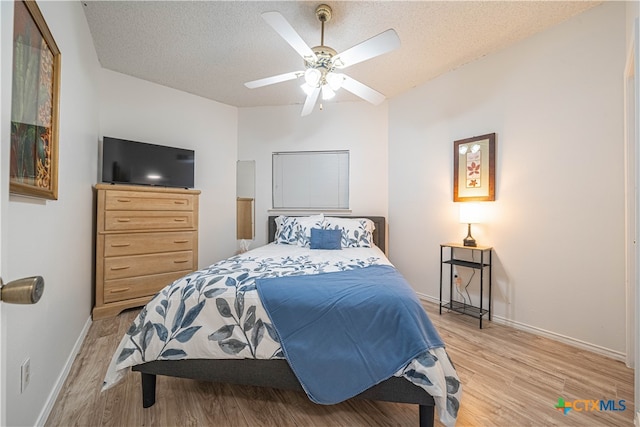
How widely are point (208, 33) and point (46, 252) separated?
2109mm

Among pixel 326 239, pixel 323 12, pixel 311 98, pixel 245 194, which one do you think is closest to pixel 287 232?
pixel 326 239

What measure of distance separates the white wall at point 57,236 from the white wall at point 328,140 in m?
1.87

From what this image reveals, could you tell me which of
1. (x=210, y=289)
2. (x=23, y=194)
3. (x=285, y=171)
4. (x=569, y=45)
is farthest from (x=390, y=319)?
(x=285, y=171)

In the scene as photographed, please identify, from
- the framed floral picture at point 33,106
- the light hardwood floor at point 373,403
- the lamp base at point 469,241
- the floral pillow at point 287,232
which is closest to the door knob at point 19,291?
the framed floral picture at point 33,106

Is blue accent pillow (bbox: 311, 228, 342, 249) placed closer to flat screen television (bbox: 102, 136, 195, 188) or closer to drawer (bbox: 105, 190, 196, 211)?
drawer (bbox: 105, 190, 196, 211)

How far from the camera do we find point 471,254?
2799mm

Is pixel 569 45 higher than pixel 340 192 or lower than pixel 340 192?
higher

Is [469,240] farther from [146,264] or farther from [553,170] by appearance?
[146,264]

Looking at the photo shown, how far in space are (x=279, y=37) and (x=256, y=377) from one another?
266cm

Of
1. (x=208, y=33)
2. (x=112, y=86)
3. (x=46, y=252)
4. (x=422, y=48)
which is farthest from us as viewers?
(x=112, y=86)

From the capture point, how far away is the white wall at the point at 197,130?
306 cm

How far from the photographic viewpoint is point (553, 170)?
227cm

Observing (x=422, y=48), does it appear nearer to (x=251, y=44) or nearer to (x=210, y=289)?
(x=251, y=44)

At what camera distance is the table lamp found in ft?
8.48
